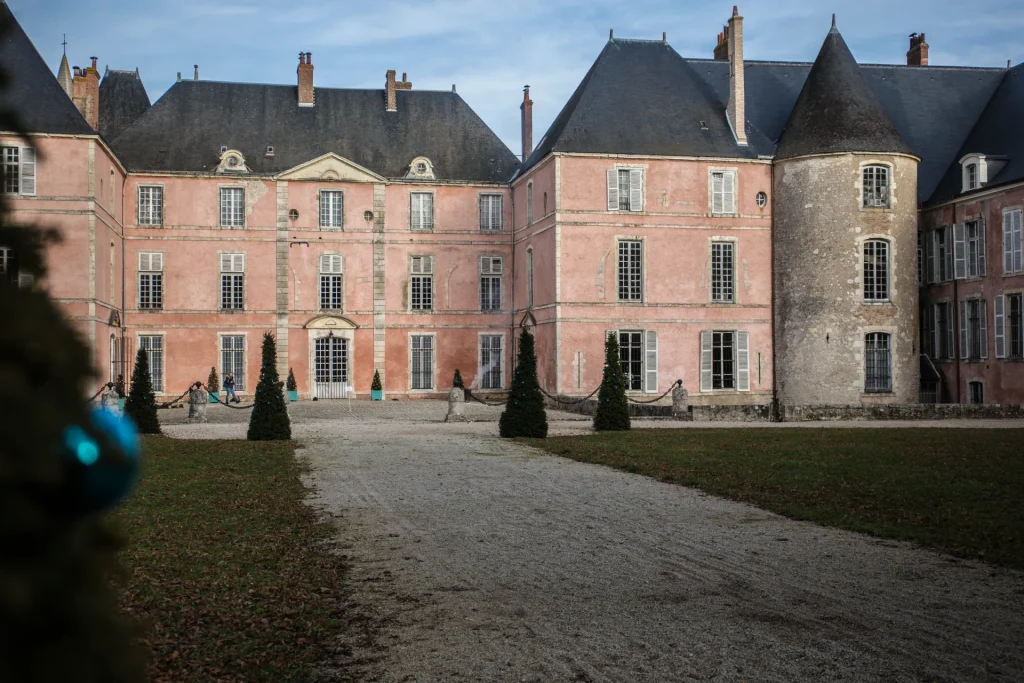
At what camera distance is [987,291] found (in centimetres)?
2811

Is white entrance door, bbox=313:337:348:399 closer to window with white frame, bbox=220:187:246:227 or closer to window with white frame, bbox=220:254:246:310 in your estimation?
window with white frame, bbox=220:254:246:310

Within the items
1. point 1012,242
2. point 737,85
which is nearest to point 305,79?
point 737,85

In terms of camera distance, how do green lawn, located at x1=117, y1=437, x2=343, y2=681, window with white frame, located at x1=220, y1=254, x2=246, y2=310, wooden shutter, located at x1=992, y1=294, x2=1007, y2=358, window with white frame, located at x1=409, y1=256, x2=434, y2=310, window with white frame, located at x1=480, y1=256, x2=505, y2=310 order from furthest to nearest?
window with white frame, located at x1=480, y1=256, x2=505, y2=310
window with white frame, located at x1=409, y1=256, x2=434, y2=310
window with white frame, located at x1=220, y1=254, x2=246, y2=310
wooden shutter, located at x1=992, y1=294, x2=1007, y2=358
green lawn, located at x1=117, y1=437, x2=343, y2=681

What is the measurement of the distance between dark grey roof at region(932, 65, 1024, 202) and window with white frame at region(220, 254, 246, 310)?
22.3 metres

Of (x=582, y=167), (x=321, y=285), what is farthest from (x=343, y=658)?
(x=321, y=285)

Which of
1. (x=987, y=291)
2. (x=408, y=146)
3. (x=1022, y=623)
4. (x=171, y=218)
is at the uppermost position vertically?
(x=408, y=146)

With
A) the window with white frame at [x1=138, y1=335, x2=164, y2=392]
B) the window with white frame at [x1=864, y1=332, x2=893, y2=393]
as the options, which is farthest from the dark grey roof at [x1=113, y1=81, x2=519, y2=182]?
the window with white frame at [x1=864, y1=332, x2=893, y2=393]

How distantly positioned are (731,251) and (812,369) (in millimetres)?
4382

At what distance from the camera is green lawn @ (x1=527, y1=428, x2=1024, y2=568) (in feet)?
27.8

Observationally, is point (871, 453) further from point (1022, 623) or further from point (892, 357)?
point (892, 357)

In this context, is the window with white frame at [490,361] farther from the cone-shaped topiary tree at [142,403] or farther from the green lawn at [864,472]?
the cone-shaped topiary tree at [142,403]

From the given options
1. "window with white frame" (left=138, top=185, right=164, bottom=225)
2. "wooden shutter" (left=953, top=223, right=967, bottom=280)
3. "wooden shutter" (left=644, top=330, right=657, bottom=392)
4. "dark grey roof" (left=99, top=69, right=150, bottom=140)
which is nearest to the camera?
"wooden shutter" (left=953, top=223, right=967, bottom=280)

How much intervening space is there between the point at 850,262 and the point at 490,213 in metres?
12.7

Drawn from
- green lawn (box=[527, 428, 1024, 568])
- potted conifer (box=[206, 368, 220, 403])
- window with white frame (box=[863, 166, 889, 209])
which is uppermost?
window with white frame (box=[863, 166, 889, 209])
